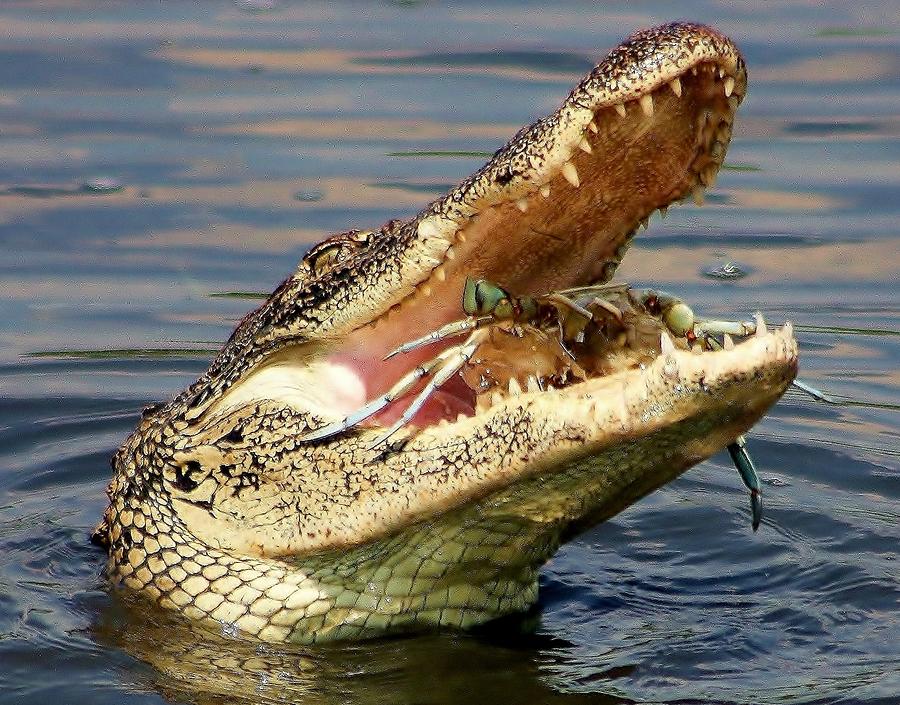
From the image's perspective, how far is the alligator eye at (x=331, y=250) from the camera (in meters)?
4.89

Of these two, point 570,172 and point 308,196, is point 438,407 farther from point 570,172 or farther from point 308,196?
point 308,196

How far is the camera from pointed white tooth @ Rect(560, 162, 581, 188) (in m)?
4.18

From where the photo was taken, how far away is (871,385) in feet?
24.1

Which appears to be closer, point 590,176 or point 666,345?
point 666,345

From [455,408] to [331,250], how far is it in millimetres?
610

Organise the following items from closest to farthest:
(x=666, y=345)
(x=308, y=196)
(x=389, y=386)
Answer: (x=666, y=345) < (x=389, y=386) < (x=308, y=196)

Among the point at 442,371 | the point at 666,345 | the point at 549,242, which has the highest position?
the point at 549,242

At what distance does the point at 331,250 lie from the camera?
4.91m

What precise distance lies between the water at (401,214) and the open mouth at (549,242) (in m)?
0.80

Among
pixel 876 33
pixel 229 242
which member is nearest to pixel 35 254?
pixel 229 242

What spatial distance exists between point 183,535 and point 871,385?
354cm

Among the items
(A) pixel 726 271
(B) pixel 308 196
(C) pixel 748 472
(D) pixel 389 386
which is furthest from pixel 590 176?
(B) pixel 308 196

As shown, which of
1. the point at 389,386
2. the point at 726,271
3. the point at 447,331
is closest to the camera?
the point at 447,331

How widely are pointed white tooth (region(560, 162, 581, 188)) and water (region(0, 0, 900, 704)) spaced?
1436 millimetres
